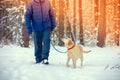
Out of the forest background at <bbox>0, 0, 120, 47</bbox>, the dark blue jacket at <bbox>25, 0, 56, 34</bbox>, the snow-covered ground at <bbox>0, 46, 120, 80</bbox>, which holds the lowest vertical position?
the forest background at <bbox>0, 0, 120, 47</bbox>

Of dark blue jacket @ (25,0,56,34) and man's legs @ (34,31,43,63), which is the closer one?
dark blue jacket @ (25,0,56,34)

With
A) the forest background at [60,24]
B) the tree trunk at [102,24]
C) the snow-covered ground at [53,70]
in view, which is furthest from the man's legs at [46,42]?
the tree trunk at [102,24]

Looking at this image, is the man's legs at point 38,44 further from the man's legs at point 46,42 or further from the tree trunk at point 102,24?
the tree trunk at point 102,24

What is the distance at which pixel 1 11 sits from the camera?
3216 centimetres

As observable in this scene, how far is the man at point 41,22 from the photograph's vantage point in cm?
1247

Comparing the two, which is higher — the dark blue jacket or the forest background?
the dark blue jacket

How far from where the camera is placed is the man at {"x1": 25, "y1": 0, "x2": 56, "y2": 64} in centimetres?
1247

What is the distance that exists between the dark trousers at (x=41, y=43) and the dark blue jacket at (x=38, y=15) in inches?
7.2

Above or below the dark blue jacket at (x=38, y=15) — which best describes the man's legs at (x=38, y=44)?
below

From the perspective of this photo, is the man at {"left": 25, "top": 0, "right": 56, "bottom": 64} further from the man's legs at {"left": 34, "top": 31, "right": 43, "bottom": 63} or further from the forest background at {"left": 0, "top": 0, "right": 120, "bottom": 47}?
the forest background at {"left": 0, "top": 0, "right": 120, "bottom": 47}

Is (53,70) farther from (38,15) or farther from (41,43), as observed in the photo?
(38,15)

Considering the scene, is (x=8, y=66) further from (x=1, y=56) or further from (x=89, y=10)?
(x=89, y=10)

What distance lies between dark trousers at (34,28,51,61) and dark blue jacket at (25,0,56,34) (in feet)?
0.60

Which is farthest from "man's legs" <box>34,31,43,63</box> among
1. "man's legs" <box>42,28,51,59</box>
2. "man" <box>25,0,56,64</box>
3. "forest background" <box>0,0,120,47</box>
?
"forest background" <box>0,0,120,47</box>
